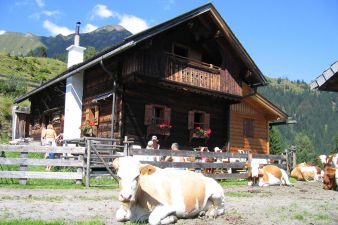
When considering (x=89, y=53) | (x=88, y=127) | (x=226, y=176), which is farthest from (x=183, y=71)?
(x=89, y=53)

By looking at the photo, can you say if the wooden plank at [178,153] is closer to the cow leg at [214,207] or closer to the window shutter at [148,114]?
the window shutter at [148,114]

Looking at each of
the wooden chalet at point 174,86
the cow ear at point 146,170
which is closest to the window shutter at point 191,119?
the wooden chalet at point 174,86

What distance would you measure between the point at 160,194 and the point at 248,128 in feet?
62.6

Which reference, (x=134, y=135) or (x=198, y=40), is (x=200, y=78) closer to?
(x=198, y=40)

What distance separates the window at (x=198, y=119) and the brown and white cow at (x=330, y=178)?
7290 mm

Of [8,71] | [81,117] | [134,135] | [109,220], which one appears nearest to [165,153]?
[134,135]

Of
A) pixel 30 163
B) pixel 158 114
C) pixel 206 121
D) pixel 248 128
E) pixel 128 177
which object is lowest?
pixel 30 163

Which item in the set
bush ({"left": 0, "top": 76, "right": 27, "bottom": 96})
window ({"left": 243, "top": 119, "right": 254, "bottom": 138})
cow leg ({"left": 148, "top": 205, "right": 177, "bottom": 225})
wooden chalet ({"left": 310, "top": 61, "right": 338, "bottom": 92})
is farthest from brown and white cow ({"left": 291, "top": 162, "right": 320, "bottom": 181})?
bush ({"left": 0, "top": 76, "right": 27, "bottom": 96})

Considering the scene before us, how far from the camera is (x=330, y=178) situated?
575 inches

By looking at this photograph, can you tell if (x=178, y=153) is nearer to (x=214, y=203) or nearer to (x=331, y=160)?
(x=331, y=160)

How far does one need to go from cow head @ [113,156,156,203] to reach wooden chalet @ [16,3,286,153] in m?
10.4

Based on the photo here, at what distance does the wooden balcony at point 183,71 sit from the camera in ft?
57.2

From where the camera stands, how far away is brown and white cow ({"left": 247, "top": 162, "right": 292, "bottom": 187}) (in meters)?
15.2

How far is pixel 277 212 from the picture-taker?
8.40m
